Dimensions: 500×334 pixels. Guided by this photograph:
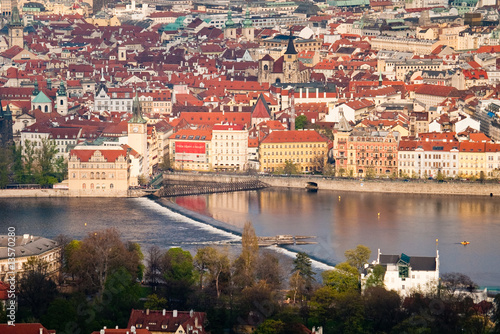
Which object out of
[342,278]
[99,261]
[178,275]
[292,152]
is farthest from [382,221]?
[99,261]

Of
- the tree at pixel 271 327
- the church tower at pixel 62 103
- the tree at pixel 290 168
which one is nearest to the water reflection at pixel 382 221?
→ the tree at pixel 290 168

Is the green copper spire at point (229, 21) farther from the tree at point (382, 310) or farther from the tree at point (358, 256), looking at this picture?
the tree at point (382, 310)

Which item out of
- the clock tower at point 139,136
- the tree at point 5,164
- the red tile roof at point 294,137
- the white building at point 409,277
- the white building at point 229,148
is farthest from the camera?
the white building at point 229,148

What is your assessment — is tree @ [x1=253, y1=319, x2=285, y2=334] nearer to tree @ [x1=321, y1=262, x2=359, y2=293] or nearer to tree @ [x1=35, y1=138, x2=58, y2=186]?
tree @ [x1=321, y1=262, x2=359, y2=293]

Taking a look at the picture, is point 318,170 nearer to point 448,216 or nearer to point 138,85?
point 448,216

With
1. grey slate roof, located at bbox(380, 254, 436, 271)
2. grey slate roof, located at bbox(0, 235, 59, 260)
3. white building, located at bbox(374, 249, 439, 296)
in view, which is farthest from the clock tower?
white building, located at bbox(374, 249, 439, 296)
